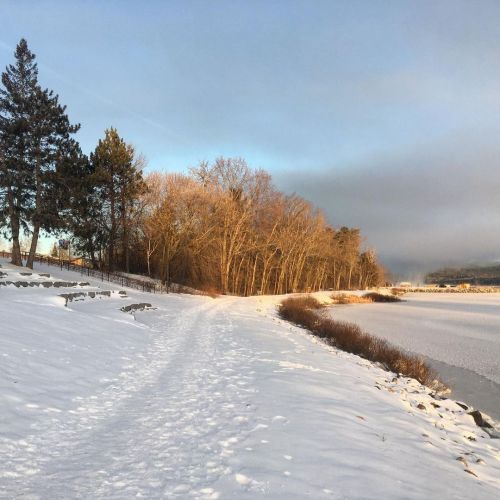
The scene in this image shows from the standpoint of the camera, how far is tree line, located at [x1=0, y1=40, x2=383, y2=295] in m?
32.0

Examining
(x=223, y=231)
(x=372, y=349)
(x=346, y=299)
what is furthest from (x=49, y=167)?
(x=346, y=299)

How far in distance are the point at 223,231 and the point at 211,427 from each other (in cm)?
4643

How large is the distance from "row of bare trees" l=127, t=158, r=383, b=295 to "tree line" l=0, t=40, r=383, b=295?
0.14 metres

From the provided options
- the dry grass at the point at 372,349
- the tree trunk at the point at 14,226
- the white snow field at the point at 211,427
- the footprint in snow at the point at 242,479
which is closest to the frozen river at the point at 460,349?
the dry grass at the point at 372,349

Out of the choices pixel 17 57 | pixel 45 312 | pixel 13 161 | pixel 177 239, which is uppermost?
pixel 17 57

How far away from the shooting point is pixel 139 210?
49.0 meters

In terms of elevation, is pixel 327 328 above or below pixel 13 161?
below

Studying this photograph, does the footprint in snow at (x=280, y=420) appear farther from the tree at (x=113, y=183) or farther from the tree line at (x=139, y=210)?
the tree at (x=113, y=183)

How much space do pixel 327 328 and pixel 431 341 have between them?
233 inches

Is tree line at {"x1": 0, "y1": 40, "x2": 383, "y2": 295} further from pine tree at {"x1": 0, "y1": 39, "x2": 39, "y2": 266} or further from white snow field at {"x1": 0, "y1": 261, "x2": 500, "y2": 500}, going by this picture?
white snow field at {"x1": 0, "y1": 261, "x2": 500, "y2": 500}

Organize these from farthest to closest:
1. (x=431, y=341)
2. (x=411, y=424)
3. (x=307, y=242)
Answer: (x=307, y=242) < (x=431, y=341) < (x=411, y=424)

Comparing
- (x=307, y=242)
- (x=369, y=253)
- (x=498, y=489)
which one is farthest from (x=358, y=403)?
(x=369, y=253)

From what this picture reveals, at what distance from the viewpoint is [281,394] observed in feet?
26.2

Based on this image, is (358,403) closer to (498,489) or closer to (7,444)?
(498,489)
